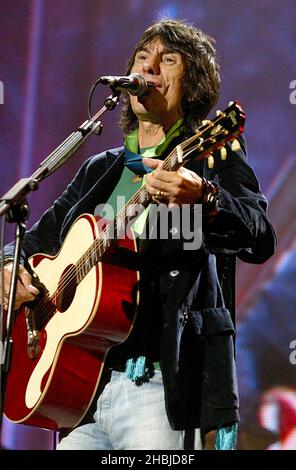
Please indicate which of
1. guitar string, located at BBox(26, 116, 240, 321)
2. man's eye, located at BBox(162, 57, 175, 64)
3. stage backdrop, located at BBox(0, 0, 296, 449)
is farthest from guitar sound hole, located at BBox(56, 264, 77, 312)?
stage backdrop, located at BBox(0, 0, 296, 449)

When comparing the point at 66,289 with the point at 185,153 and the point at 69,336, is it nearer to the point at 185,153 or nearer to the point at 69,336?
the point at 69,336

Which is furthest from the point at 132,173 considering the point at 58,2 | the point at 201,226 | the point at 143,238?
the point at 58,2

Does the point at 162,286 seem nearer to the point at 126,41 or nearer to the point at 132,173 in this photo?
the point at 132,173

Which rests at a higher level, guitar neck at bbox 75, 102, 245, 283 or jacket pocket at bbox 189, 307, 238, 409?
guitar neck at bbox 75, 102, 245, 283

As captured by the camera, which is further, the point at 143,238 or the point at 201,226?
the point at 143,238

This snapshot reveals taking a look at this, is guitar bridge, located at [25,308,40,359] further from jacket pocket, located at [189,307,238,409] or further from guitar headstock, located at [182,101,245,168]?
guitar headstock, located at [182,101,245,168]

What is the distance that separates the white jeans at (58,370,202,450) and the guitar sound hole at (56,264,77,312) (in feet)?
0.93

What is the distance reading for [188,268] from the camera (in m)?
2.16

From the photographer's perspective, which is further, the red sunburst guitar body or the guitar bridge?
the guitar bridge

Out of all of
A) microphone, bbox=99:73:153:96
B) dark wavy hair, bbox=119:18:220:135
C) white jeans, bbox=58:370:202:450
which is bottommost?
white jeans, bbox=58:370:202:450

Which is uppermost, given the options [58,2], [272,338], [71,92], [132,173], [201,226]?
[58,2]

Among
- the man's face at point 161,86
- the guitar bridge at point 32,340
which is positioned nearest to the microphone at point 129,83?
the man's face at point 161,86

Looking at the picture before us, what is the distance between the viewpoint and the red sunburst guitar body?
6.97ft

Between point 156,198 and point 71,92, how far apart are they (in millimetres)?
1744
